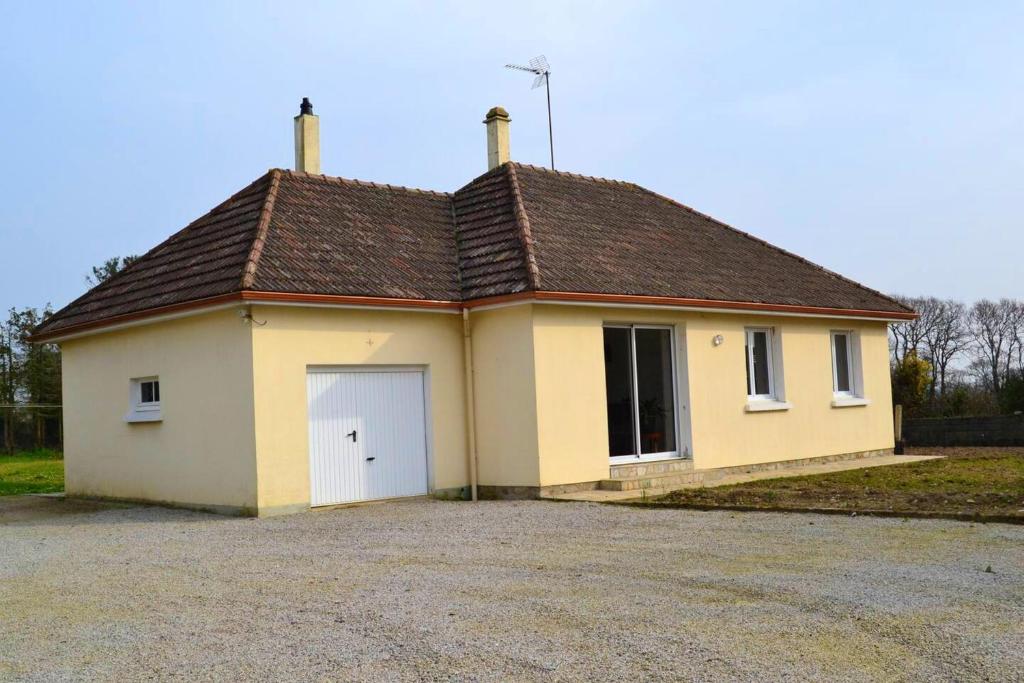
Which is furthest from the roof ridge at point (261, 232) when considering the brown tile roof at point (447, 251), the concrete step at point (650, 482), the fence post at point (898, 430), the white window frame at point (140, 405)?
the fence post at point (898, 430)

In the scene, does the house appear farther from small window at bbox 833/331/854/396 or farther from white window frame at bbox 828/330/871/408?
small window at bbox 833/331/854/396

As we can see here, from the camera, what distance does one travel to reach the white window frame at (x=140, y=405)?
15369 mm

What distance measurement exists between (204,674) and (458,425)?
9.63 meters

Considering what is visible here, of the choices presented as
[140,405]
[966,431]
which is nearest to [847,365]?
[966,431]

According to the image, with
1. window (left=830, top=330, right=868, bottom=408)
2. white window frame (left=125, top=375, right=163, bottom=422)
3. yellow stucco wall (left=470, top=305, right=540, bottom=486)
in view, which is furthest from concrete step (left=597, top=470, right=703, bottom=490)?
white window frame (left=125, top=375, right=163, bottom=422)

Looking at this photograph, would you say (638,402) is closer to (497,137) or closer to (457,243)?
(457,243)

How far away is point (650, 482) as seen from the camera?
15.0 metres

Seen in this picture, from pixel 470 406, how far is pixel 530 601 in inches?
312

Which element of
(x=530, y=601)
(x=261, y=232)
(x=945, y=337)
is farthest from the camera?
(x=945, y=337)

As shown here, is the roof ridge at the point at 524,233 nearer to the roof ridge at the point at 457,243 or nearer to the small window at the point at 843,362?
the roof ridge at the point at 457,243

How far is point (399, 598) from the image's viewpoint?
25.1 feet

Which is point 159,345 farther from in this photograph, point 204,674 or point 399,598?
point 204,674

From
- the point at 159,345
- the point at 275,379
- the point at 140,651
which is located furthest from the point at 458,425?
the point at 140,651

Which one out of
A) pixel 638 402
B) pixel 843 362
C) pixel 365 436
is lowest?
pixel 365 436
